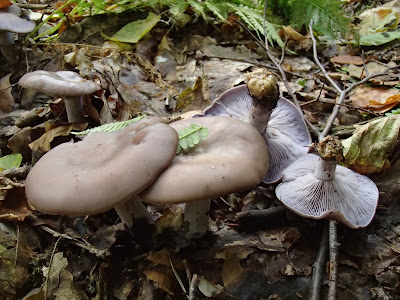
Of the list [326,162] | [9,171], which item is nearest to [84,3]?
[9,171]

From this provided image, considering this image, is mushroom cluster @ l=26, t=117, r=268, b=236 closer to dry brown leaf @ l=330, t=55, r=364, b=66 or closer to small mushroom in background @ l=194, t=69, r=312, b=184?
small mushroom in background @ l=194, t=69, r=312, b=184

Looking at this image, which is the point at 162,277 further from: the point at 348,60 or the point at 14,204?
the point at 348,60

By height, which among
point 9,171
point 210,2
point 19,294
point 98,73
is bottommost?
point 19,294

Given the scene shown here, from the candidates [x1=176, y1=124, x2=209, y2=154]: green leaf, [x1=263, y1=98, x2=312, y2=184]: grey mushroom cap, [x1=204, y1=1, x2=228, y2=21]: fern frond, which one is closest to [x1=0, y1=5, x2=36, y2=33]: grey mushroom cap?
[x1=204, y1=1, x2=228, y2=21]: fern frond

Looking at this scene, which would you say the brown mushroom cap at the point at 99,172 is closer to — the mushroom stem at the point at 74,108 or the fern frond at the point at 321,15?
the mushroom stem at the point at 74,108

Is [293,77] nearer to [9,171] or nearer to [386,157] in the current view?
[386,157]

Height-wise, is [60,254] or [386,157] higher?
[386,157]
